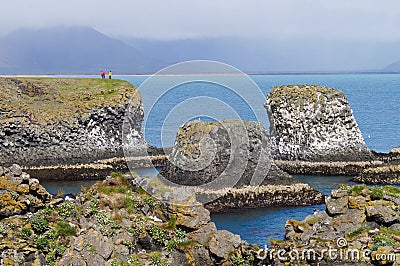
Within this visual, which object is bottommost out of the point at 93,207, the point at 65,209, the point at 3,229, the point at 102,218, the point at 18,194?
the point at 3,229

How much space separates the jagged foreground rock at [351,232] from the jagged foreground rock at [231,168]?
86.7 feet

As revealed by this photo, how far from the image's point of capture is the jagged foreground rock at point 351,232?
21.6 metres

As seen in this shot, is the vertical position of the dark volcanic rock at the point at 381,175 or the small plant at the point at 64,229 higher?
the small plant at the point at 64,229

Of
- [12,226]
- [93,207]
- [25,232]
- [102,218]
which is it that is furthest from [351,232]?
[12,226]

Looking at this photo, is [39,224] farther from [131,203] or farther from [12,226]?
[131,203]

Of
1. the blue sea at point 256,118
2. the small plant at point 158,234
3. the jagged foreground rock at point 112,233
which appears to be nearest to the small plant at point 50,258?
the jagged foreground rock at point 112,233

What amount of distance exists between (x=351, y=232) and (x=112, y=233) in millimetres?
9353

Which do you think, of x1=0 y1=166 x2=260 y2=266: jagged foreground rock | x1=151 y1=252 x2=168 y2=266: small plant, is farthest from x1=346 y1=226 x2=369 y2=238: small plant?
x1=151 y1=252 x2=168 y2=266: small plant

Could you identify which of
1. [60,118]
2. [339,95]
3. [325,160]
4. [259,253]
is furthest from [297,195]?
[60,118]

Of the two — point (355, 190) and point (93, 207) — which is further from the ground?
point (355, 190)

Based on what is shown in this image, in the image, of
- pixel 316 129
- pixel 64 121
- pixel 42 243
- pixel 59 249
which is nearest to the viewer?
pixel 59 249

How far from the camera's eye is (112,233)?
904 inches

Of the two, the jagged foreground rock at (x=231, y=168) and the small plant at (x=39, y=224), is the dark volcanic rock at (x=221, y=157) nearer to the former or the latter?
the jagged foreground rock at (x=231, y=168)

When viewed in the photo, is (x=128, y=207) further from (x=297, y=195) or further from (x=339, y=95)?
(x=339, y=95)
